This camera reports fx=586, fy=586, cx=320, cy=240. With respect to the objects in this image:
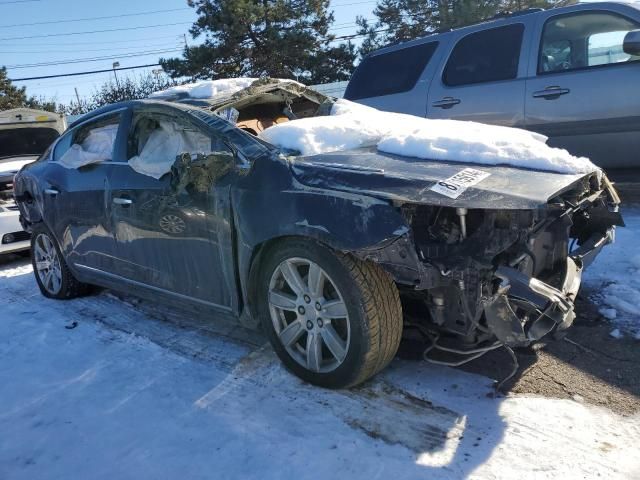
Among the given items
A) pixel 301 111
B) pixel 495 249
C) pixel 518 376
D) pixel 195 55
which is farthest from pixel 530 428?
pixel 195 55

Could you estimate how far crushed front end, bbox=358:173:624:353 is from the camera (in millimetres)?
2604

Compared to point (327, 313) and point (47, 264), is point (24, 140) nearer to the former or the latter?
point (47, 264)

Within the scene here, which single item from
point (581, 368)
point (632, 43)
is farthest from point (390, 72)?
point (581, 368)

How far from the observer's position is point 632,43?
4801 millimetres

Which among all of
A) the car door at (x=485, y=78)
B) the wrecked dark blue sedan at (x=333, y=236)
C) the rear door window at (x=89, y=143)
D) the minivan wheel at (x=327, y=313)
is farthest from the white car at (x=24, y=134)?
the minivan wheel at (x=327, y=313)

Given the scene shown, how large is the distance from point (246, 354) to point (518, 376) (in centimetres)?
162

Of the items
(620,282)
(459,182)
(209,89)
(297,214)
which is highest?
(209,89)

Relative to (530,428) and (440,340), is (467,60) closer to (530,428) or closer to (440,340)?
(440,340)

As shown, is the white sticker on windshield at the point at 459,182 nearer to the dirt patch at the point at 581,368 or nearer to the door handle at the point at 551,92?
the dirt patch at the point at 581,368

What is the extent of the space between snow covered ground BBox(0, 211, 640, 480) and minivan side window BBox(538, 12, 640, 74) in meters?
3.71

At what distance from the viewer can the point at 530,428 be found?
106 inches

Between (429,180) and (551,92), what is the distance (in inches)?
138

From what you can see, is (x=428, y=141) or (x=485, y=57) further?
(x=485, y=57)

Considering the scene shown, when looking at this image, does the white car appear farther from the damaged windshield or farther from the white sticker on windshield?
the white sticker on windshield
